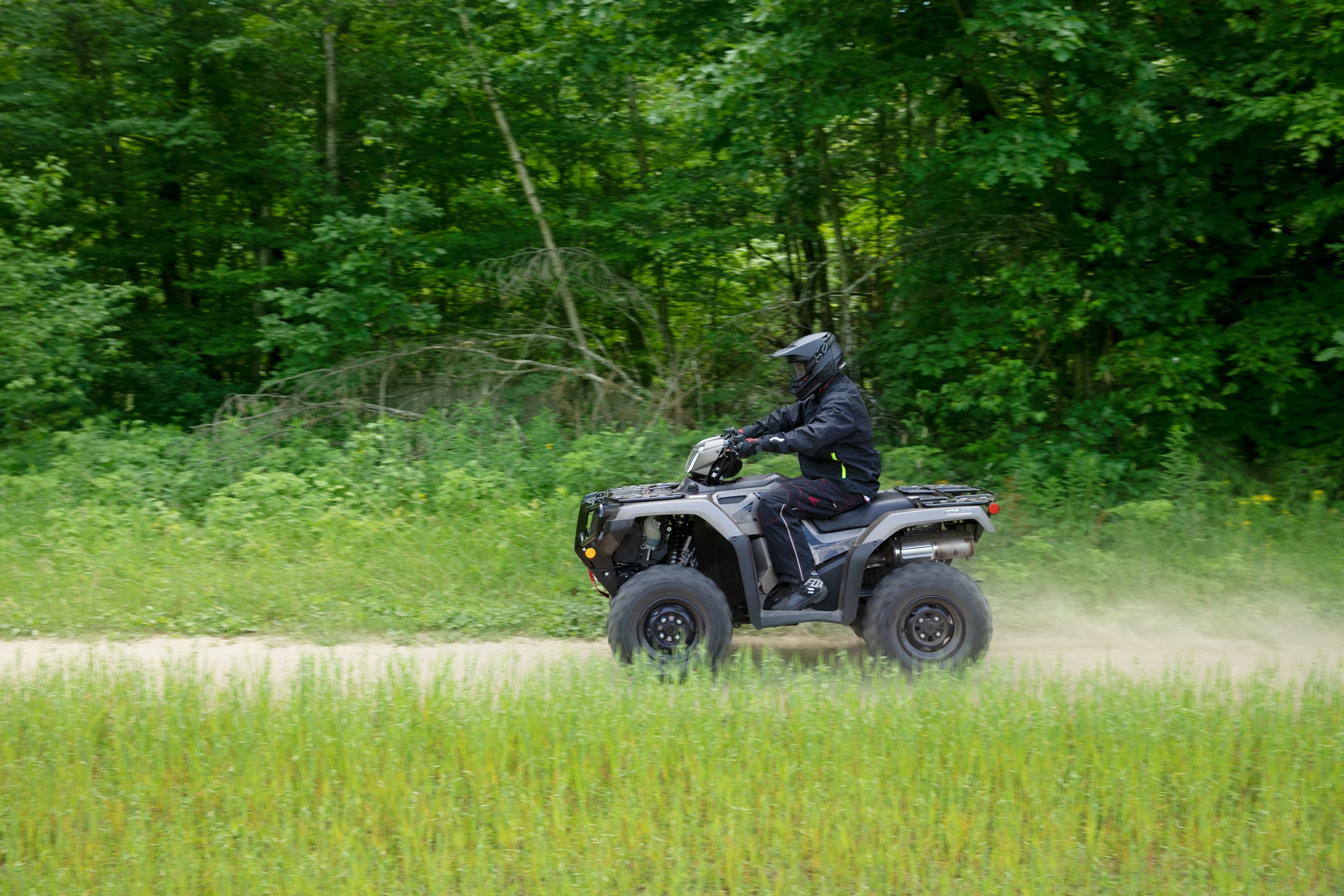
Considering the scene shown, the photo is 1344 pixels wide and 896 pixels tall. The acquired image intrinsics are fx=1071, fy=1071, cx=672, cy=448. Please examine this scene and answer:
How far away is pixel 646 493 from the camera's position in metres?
6.46

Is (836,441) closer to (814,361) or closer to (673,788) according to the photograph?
(814,361)

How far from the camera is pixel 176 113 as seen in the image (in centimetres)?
1299

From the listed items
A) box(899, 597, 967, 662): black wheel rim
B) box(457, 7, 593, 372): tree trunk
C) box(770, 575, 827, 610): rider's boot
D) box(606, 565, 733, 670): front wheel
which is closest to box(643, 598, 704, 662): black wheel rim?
box(606, 565, 733, 670): front wheel

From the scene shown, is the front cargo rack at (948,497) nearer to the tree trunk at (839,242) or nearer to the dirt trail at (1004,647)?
the dirt trail at (1004,647)

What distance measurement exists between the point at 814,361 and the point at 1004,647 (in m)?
2.54

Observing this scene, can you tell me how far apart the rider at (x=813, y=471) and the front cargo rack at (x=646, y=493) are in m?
0.45

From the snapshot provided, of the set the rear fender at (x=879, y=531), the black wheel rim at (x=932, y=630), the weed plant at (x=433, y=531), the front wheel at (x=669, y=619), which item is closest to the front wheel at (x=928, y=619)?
the black wheel rim at (x=932, y=630)

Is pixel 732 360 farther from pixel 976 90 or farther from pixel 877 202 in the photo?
pixel 976 90

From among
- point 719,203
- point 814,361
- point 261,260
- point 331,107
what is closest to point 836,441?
point 814,361

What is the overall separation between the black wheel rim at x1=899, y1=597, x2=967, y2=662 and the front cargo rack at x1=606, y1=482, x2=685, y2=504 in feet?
4.99

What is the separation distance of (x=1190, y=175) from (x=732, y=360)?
4.96 meters

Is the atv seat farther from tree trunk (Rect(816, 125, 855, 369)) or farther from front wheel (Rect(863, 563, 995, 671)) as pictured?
tree trunk (Rect(816, 125, 855, 369))

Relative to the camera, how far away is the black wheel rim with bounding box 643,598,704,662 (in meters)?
6.10

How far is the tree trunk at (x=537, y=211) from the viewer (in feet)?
40.1
